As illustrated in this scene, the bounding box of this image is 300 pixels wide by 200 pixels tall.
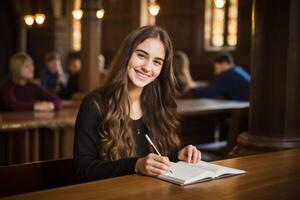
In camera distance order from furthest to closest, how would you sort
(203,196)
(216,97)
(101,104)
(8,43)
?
1. (8,43)
2. (216,97)
3. (101,104)
4. (203,196)

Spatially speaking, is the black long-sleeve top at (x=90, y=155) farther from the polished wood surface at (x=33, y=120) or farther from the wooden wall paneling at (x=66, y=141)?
the wooden wall paneling at (x=66, y=141)

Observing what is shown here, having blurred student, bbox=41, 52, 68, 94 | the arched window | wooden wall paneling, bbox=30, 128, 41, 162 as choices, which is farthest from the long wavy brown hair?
the arched window

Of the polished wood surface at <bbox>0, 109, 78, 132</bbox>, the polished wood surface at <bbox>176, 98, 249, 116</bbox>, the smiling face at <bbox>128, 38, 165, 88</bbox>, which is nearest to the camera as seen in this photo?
the smiling face at <bbox>128, 38, 165, 88</bbox>

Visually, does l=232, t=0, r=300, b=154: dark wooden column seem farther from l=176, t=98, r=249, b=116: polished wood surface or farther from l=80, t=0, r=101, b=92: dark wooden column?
l=80, t=0, r=101, b=92: dark wooden column

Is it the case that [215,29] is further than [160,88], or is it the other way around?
[215,29]

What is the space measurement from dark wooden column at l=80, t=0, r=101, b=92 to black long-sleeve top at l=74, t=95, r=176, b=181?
4335 mm

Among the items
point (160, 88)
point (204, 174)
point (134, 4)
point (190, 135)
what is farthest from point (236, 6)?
point (204, 174)

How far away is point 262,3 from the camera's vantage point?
3193 millimetres

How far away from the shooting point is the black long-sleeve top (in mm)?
2127

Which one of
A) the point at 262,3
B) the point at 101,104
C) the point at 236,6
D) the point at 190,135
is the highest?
the point at 236,6

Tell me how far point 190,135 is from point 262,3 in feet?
10.3

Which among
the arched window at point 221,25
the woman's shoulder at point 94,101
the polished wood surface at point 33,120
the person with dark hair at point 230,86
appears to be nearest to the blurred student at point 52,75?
the person with dark hair at point 230,86

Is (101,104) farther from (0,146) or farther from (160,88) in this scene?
(0,146)

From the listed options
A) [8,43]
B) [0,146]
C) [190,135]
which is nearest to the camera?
[0,146]
